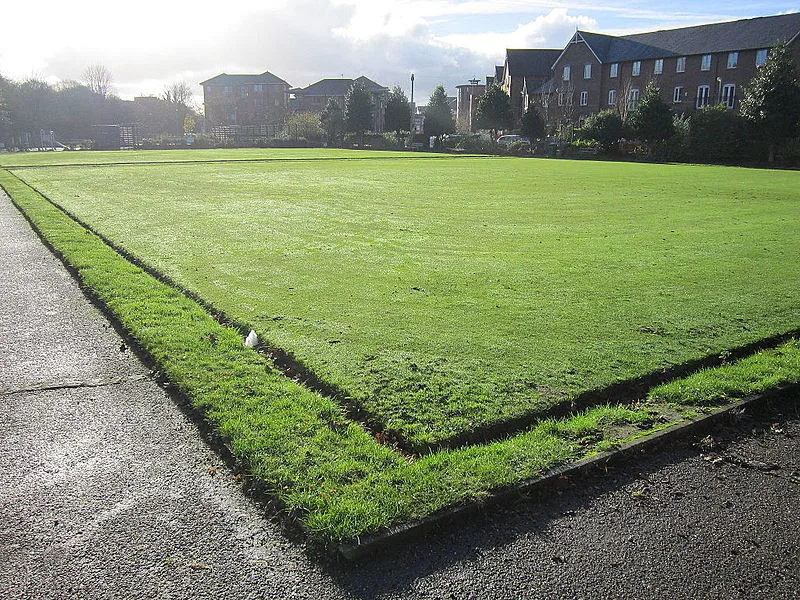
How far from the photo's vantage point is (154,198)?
795 inches

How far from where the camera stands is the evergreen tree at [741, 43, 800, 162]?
139 ft

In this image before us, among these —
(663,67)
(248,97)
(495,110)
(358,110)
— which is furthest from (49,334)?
(248,97)

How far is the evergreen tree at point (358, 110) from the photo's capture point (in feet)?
263

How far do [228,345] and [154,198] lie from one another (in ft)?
50.7

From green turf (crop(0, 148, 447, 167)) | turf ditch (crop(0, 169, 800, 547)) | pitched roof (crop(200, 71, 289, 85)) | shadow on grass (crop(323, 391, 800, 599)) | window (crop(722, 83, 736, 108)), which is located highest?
pitched roof (crop(200, 71, 289, 85))

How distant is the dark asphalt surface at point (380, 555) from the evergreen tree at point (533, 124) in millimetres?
65349

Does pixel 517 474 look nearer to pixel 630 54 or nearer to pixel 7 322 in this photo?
pixel 7 322

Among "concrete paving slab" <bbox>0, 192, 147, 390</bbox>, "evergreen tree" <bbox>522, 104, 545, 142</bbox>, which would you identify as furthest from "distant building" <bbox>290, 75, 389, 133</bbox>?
"concrete paving slab" <bbox>0, 192, 147, 390</bbox>

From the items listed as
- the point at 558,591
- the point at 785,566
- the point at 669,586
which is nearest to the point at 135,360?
the point at 558,591

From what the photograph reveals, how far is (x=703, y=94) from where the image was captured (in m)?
68.4

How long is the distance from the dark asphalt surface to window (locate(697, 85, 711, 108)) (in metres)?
72.5

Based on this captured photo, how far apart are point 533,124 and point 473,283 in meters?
61.7

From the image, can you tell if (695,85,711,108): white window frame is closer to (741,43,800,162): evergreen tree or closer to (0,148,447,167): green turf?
(741,43,800,162): evergreen tree

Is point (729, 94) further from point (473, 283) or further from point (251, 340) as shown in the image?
point (251, 340)
